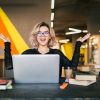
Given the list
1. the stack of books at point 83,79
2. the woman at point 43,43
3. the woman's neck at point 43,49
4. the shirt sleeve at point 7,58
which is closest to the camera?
the stack of books at point 83,79

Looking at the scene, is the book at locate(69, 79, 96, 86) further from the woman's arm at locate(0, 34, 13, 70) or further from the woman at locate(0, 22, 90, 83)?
the woman's arm at locate(0, 34, 13, 70)

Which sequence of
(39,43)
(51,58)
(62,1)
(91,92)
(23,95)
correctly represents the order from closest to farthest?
(23,95) < (91,92) < (51,58) < (39,43) < (62,1)

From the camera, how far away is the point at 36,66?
2199mm

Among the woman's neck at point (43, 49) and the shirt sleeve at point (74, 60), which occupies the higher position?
the woman's neck at point (43, 49)

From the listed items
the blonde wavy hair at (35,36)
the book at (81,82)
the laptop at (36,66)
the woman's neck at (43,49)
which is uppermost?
the blonde wavy hair at (35,36)

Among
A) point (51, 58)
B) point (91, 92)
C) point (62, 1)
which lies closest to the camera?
point (91, 92)

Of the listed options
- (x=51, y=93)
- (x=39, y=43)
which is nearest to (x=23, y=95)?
(x=51, y=93)

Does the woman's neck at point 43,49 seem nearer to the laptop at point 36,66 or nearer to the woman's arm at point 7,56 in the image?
the woman's arm at point 7,56

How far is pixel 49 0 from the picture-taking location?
20.7 feet

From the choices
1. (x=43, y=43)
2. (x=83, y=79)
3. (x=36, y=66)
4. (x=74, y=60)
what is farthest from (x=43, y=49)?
(x=83, y=79)

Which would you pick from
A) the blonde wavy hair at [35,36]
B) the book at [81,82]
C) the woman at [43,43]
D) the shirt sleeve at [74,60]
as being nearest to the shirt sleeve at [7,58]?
the woman at [43,43]

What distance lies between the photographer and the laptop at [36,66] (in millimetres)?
2193

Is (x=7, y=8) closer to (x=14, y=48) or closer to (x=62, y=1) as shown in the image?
(x=14, y=48)

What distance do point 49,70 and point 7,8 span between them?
4318mm
